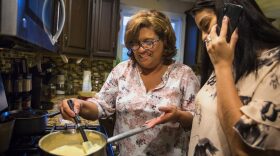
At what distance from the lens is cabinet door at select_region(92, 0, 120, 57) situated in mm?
2850

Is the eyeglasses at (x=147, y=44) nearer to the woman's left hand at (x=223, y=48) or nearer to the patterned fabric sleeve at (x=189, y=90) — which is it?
the patterned fabric sleeve at (x=189, y=90)

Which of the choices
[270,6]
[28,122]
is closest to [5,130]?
[28,122]

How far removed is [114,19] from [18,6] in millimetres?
2571

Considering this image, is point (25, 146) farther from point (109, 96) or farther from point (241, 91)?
point (241, 91)

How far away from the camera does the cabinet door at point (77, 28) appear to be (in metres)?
2.23

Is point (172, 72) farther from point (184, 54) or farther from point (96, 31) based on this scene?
point (184, 54)

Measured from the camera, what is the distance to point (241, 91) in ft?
2.32

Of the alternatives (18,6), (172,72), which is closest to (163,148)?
(172,72)

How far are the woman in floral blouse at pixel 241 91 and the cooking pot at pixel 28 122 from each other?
698 millimetres

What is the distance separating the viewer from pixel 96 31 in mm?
2855

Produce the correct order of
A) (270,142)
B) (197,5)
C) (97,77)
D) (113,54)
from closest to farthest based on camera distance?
(270,142)
(197,5)
(113,54)
(97,77)

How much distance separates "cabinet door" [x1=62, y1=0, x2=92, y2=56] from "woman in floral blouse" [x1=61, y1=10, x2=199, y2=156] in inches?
46.1

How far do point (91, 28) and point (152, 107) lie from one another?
1915mm

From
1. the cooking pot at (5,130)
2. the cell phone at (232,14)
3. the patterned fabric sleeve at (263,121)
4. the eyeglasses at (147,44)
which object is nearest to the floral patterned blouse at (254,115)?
the patterned fabric sleeve at (263,121)
